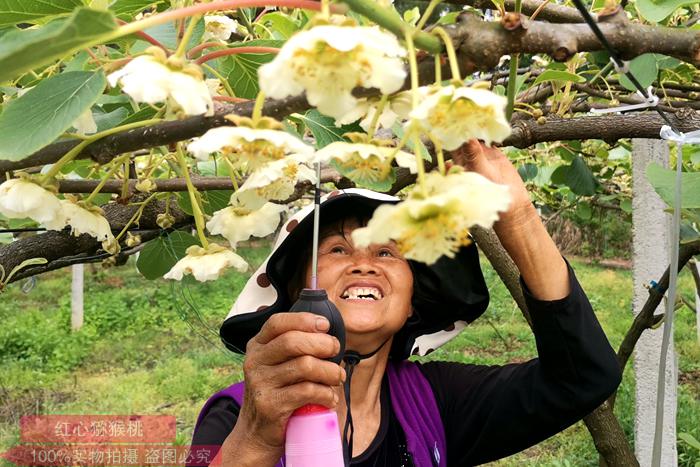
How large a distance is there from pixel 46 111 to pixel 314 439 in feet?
1.71

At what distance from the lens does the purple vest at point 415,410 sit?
1.51m

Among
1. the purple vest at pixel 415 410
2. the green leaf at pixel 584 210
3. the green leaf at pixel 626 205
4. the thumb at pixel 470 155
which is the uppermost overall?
the thumb at pixel 470 155

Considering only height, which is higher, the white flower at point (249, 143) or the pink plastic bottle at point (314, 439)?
the white flower at point (249, 143)

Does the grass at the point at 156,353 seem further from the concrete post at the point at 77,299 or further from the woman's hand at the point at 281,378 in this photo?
the woman's hand at the point at 281,378

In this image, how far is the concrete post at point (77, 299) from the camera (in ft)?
21.7

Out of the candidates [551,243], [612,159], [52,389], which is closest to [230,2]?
[551,243]

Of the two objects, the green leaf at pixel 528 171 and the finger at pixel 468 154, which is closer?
the finger at pixel 468 154

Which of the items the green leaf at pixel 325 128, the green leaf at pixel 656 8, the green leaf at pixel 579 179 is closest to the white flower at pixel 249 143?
the green leaf at pixel 325 128

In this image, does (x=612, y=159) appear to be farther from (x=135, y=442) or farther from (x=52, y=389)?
(x=52, y=389)

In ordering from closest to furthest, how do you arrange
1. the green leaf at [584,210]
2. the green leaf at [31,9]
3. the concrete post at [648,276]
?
the green leaf at [31,9], the concrete post at [648,276], the green leaf at [584,210]

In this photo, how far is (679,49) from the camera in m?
0.66

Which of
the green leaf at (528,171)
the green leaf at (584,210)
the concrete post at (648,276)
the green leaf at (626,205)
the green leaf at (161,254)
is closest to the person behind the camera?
the green leaf at (161,254)

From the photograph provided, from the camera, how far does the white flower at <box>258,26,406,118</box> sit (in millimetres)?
534

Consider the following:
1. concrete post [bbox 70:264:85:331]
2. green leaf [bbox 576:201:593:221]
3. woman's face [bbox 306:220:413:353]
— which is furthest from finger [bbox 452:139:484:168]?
concrete post [bbox 70:264:85:331]
